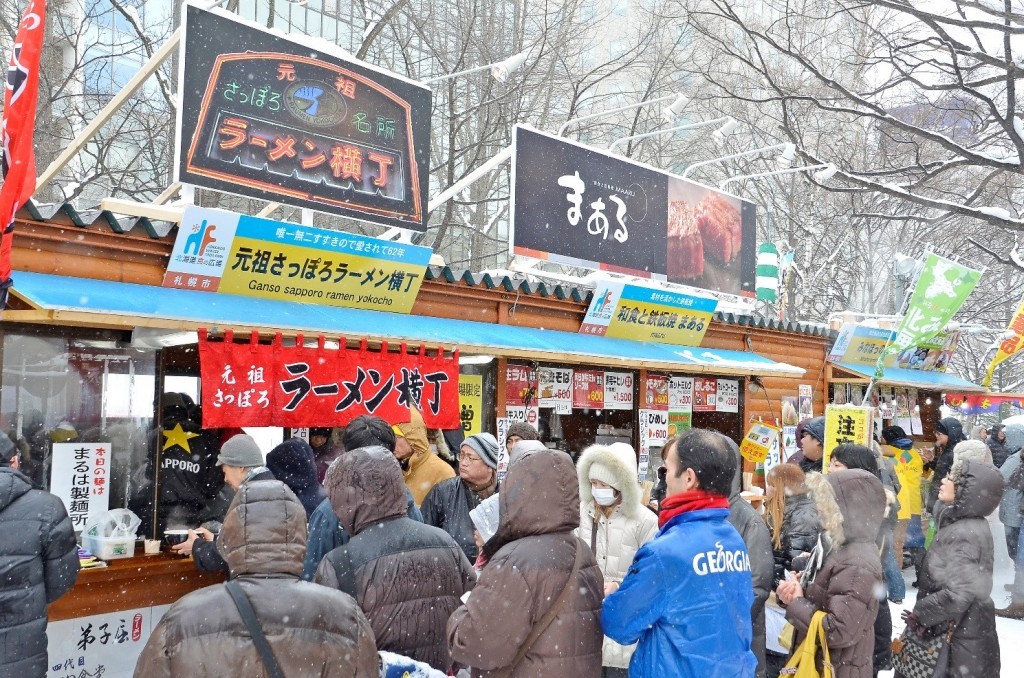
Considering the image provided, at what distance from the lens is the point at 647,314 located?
11164mm

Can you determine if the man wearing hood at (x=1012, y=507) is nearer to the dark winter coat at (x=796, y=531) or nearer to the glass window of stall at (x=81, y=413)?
the dark winter coat at (x=796, y=531)

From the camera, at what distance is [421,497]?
6996mm

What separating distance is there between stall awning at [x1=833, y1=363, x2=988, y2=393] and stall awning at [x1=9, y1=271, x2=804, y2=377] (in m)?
4.33

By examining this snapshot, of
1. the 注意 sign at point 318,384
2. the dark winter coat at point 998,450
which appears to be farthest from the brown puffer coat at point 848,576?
the dark winter coat at point 998,450

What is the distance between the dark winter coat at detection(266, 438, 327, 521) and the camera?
599 centimetres

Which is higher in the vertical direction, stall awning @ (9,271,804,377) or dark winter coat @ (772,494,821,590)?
stall awning @ (9,271,804,377)

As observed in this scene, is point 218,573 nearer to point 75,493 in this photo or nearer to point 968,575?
point 75,493

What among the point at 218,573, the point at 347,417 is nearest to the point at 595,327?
the point at 347,417

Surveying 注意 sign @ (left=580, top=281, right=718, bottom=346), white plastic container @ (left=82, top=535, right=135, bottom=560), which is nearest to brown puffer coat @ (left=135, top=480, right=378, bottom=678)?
white plastic container @ (left=82, top=535, right=135, bottom=560)

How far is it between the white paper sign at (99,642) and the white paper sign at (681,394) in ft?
23.6

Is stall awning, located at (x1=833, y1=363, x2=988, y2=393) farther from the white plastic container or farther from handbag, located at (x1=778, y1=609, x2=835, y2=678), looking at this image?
the white plastic container

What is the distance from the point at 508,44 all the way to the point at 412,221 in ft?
37.6

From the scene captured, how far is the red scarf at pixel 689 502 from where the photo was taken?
3521 mm

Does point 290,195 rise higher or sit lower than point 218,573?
higher
